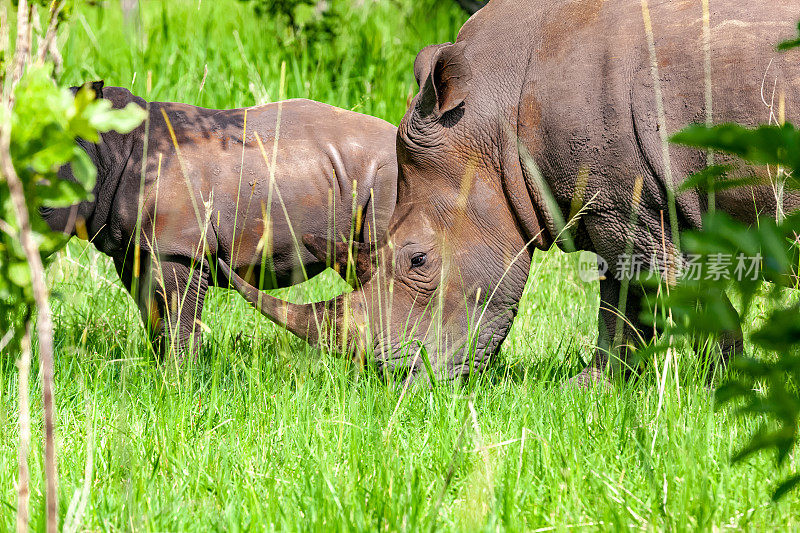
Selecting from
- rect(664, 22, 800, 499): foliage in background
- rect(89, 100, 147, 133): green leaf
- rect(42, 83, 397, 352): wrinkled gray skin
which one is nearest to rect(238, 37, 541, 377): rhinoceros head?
rect(42, 83, 397, 352): wrinkled gray skin

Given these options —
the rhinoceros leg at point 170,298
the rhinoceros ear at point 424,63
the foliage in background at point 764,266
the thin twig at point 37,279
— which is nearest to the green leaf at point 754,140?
the foliage in background at point 764,266

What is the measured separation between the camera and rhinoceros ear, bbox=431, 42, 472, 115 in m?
3.28

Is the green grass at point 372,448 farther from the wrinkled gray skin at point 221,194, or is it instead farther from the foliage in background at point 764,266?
the foliage in background at point 764,266

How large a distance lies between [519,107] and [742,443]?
1332mm

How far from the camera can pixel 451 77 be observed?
3.31m

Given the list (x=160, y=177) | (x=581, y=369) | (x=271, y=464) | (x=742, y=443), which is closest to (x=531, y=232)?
(x=581, y=369)

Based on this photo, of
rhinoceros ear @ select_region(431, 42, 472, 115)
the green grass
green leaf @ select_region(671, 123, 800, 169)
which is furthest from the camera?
rhinoceros ear @ select_region(431, 42, 472, 115)

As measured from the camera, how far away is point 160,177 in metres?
3.96

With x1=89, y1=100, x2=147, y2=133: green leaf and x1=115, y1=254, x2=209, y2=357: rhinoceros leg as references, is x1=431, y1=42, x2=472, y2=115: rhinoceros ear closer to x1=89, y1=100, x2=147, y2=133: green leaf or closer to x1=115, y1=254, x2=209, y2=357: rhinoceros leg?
x1=115, y1=254, x2=209, y2=357: rhinoceros leg

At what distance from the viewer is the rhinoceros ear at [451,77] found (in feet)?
10.8

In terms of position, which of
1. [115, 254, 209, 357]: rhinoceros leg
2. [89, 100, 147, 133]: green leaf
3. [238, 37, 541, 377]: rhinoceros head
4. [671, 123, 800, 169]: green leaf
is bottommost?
[115, 254, 209, 357]: rhinoceros leg

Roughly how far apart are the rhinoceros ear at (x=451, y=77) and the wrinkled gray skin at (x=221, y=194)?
2.21 ft

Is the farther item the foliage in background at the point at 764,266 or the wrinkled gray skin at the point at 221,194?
the wrinkled gray skin at the point at 221,194

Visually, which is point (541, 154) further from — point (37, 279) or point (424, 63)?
point (37, 279)
